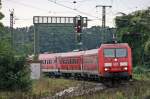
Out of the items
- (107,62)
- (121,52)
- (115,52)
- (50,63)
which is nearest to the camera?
(107,62)

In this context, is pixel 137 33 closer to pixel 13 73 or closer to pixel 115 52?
pixel 115 52

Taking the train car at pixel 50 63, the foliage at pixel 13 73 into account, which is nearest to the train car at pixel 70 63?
the train car at pixel 50 63

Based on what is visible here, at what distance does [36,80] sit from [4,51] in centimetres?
951

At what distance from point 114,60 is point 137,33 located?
44.2 metres

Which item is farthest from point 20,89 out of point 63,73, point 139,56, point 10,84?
point 139,56

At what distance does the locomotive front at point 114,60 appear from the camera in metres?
37.0

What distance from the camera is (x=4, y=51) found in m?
39.0

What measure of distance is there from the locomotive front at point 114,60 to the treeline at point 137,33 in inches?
1514

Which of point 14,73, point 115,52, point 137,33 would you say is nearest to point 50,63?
point 137,33

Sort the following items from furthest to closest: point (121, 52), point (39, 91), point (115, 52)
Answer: point (121, 52), point (115, 52), point (39, 91)

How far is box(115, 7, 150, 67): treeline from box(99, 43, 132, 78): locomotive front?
3845cm

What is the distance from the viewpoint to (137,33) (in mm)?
80688

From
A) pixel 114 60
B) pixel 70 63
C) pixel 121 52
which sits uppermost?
pixel 121 52

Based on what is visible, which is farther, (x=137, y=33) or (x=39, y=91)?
(x=137, y=33)
